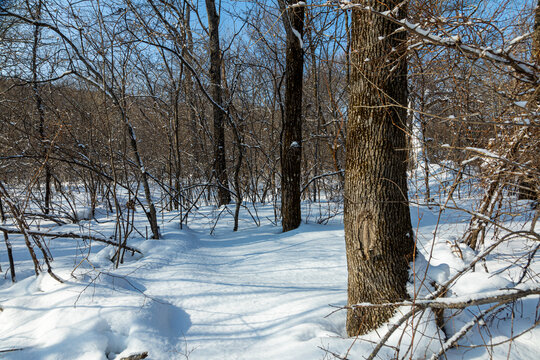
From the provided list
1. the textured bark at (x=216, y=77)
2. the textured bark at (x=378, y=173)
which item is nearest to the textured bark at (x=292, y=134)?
the textured bark at (x=216, y=77)

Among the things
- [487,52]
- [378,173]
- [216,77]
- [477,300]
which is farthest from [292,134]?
[477,300]

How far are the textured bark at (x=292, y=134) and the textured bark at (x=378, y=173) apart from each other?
8.95 ft

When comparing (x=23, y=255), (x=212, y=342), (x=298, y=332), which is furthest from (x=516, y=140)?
(x=23, y=255)

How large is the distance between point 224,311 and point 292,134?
124 inches

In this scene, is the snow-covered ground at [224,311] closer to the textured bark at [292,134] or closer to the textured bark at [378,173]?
the textured bark at [378,173]

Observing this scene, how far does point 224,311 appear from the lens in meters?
2.56

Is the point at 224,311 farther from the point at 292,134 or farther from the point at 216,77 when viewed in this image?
the point at 216,77

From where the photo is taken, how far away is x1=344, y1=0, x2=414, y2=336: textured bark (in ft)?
6.76

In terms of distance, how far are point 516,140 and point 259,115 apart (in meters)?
9.06

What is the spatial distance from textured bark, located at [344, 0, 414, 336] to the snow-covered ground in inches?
6.0

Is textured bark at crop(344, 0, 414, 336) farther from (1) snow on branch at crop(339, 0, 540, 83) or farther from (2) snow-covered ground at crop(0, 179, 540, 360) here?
(1) snow on branch at crop(339, 0, 540, 83)

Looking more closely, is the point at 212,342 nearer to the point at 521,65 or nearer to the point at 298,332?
the point at 298,332

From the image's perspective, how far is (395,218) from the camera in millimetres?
2100

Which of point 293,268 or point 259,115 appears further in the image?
point 259,115
